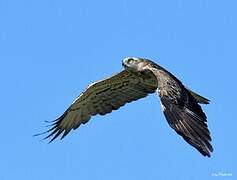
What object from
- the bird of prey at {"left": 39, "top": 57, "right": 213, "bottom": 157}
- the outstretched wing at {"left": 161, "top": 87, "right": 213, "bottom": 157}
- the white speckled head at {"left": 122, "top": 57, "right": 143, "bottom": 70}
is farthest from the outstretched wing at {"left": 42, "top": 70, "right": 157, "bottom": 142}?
the outstretched wing at {"left": 161, "top": 87, "right": 213, "bottom": 157}

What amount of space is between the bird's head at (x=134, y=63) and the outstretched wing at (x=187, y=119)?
282 centimetres

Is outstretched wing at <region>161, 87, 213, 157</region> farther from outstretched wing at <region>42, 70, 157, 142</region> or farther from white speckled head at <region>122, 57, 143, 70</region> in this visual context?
outstretched wing at <region>42, 70, 157, 142</region>

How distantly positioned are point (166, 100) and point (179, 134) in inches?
43.6

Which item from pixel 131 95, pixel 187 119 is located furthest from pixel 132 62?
pixel 187 119

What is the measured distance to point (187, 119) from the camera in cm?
1566

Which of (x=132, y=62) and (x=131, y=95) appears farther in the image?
(x=131, y=95)

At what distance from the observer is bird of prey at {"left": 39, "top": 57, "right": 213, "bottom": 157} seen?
52.9 feet

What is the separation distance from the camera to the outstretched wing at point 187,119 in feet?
48.5

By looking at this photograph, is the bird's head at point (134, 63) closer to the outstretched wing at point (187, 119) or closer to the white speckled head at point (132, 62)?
the white speckled head at point (132, 62)

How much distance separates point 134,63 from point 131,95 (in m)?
1.61

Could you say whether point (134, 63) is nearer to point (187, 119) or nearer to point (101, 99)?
point (101, 99)

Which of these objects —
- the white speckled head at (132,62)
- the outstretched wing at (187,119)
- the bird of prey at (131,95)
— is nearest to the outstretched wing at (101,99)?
the bird of prey at (131,95)

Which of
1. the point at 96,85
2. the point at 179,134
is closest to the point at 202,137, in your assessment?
the point at 179,134

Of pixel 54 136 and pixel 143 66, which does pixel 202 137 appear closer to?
pixel 143 66
